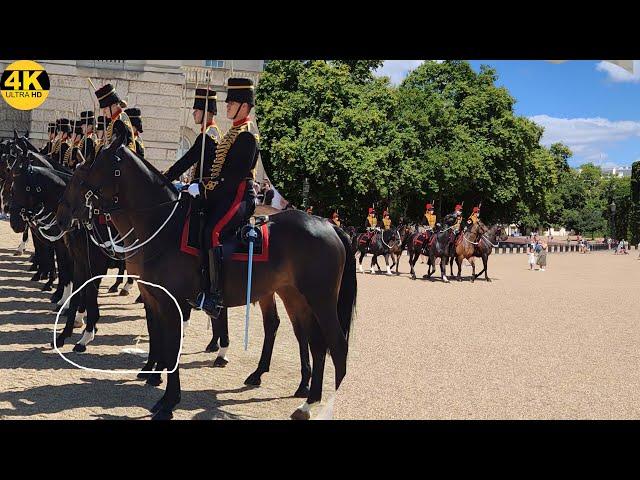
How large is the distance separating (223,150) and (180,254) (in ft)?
3.64

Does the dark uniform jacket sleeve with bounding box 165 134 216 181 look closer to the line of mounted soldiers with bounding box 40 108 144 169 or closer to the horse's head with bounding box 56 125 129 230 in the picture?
the horse's head with bounding box 56 125 129 230

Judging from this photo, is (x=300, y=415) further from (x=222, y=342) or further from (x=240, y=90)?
(x=240, y=90)

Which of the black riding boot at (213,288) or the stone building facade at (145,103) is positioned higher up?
the stone building facade at (145,103)

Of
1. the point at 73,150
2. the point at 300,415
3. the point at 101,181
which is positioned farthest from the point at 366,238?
the point at 101,181


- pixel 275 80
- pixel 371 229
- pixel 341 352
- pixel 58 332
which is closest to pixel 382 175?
pixel 371 229

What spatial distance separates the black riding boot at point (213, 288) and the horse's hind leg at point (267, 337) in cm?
98

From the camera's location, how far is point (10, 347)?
8.95m

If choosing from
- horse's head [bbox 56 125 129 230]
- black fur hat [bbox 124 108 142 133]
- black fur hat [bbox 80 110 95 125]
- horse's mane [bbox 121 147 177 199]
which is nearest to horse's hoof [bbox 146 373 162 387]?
horse's head [bbox 56 125 129 230]

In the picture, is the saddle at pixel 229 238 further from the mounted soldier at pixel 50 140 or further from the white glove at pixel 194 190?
the mounted soldier at pixel 50 140

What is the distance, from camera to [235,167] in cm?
682

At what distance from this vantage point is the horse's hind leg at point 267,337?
25.6 ft

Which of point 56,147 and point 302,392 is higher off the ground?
point 56,147

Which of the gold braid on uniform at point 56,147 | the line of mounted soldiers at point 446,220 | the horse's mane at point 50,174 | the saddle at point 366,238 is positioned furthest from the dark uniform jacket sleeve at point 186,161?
the saddle at point 366,238

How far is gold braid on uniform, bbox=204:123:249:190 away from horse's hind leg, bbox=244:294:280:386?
154cm
